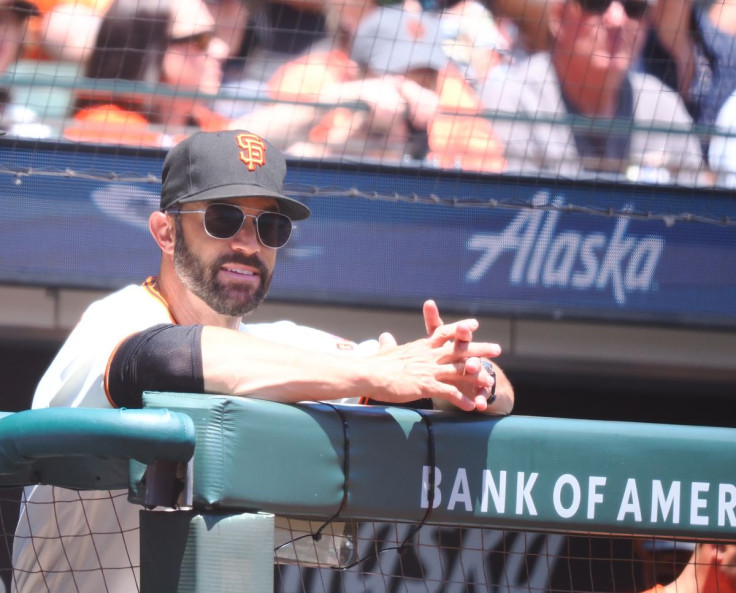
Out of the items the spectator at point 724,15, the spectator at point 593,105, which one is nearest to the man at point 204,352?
the spectator at point 593,105

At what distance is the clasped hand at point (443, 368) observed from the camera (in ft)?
4.80

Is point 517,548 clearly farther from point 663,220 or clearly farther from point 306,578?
point 663,220

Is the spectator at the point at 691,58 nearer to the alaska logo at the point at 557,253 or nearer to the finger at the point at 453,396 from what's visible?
the alaska logo at the point at 557,253

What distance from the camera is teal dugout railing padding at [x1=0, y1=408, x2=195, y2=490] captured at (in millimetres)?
1146

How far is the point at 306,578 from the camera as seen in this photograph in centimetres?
367

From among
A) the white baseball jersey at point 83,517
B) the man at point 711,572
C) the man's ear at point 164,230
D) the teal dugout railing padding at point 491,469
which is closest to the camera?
the teal dugout railing padding at point 491,469

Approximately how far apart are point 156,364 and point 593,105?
286cm

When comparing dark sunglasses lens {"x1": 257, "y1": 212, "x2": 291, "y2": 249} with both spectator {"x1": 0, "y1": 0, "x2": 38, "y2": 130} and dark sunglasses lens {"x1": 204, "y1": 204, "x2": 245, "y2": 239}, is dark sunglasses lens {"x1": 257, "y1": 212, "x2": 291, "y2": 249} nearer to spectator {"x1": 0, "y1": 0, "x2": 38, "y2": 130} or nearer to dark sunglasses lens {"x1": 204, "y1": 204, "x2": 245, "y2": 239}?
dark sunglasses lens {"x1": 204, "y1": 204, "x2": 245, "y2": 239}

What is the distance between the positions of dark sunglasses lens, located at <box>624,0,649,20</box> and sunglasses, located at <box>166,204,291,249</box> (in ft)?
8.19

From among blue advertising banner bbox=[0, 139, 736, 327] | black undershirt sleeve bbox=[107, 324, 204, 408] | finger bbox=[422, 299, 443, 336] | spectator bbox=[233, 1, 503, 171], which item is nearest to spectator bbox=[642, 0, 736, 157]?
blue advertising banner bbox=[0, 139, 736, 327]

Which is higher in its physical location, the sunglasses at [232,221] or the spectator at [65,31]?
the spectator at [65,31]

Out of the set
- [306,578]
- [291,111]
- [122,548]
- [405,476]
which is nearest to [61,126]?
[291,111]

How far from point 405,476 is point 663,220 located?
7.93ft

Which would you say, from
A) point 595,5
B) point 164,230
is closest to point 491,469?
point 164,230
